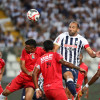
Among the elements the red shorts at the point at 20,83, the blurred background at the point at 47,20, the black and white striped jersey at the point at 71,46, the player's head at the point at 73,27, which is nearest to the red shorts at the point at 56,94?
the red shorts at the point at 20,83

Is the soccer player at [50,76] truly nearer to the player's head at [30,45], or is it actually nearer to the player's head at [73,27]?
the player's head at [30,45]

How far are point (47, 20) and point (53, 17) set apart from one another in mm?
472

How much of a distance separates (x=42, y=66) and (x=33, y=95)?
1.99 metres

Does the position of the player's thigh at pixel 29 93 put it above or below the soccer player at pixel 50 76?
below

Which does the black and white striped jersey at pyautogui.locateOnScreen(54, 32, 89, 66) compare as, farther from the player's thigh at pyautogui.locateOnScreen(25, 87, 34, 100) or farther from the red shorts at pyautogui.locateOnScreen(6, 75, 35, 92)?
the player's thigh at pyautogui.locateOnScreen(25, 87, 34, 100)

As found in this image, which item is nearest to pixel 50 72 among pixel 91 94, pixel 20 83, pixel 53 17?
pixel 20 83

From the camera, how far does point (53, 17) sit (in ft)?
64.4

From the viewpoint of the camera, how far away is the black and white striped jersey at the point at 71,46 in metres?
9.38

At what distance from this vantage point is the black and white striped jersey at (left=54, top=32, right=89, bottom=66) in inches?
369

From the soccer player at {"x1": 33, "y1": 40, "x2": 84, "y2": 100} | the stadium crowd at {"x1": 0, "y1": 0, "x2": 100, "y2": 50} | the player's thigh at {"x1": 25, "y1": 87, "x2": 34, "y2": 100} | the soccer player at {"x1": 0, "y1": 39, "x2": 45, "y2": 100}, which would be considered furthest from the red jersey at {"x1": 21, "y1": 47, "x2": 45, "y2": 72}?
the stadium crowd at {"x1": 0, "y1": 0, "x2": 100, "y2": 50}

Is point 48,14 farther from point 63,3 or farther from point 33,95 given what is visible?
point 33,95

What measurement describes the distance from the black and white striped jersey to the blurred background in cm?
719

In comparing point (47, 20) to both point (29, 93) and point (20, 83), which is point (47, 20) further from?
point (29, 93)

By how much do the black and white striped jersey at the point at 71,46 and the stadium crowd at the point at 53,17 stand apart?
7874 millimetres
